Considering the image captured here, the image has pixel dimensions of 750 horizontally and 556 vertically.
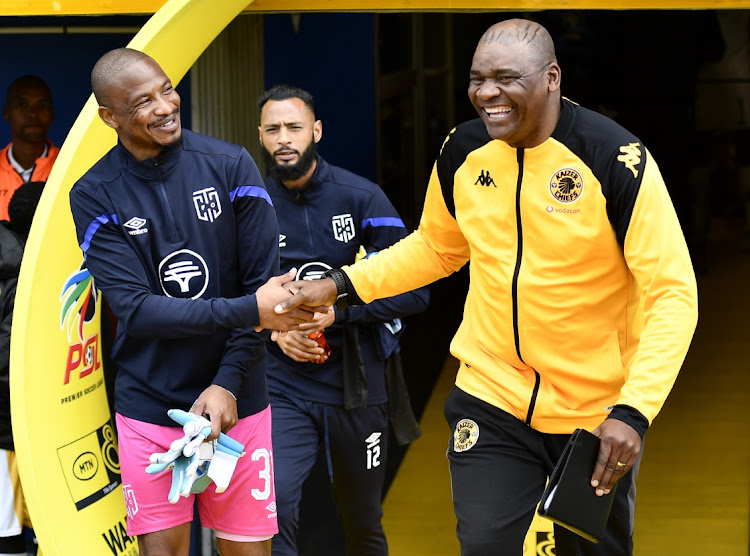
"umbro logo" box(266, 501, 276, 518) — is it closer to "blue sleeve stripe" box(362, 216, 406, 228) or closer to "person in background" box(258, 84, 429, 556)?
"person in background" box(258, 84, 429, 556)

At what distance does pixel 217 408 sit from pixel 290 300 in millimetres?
382

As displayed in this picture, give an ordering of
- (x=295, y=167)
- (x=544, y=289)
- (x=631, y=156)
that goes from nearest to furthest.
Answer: (x=631, y=156) < (x=544, y=289) < (x=295, y=167)

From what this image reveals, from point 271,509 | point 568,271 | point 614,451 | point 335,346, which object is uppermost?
point 568,271

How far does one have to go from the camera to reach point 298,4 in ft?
14.0

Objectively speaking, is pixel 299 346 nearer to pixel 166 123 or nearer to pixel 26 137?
pixel 166 123

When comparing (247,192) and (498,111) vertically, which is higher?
(498,111)

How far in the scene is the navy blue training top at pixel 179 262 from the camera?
10.8ft

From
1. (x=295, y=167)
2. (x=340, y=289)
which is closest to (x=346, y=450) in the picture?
(x=340, y=289)

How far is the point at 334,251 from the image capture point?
441 cm

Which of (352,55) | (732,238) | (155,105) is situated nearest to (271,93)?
(155,105)

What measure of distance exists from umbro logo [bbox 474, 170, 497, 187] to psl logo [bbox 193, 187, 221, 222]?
0.76 meters

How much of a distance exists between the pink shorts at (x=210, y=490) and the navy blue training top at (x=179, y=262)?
6cm

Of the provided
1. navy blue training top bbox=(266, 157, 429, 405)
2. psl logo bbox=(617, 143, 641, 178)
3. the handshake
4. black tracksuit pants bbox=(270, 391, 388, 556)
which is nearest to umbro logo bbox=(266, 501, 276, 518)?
the handshake

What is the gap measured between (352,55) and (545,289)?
196 inches
